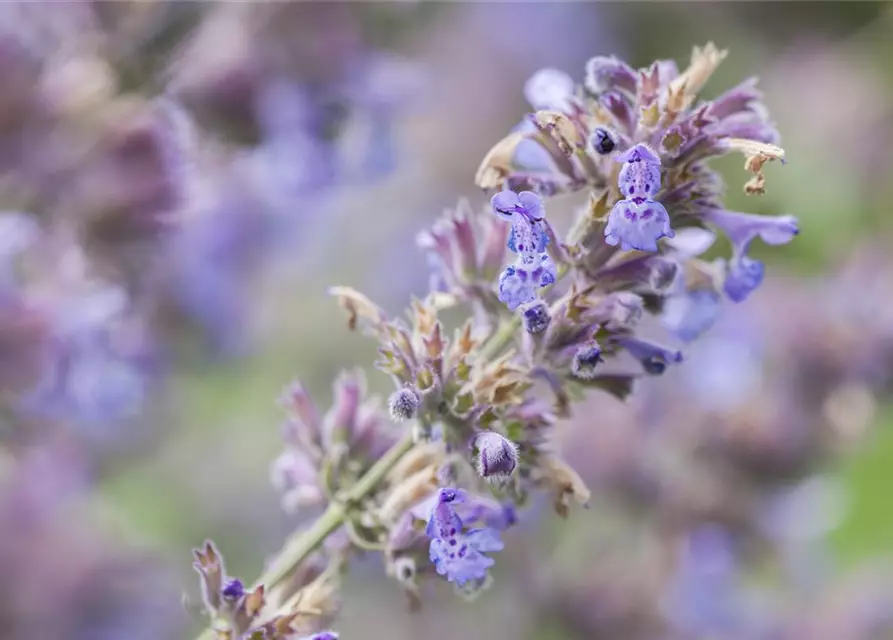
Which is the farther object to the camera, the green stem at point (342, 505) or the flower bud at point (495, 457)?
the green stem at point (342, 505)

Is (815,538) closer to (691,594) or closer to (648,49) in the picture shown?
(691,594)

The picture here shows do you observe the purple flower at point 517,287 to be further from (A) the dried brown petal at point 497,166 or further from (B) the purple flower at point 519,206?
(A) the dried brown petal at point 497,166

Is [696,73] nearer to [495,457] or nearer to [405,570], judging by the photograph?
[495,457]

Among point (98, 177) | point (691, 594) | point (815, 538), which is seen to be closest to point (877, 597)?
point (815, 538)

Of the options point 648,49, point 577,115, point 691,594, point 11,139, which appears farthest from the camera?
point 648,49

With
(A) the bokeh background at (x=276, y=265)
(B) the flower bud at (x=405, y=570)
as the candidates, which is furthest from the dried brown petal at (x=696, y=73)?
(A) the bokeh background at (x=276, y=265)

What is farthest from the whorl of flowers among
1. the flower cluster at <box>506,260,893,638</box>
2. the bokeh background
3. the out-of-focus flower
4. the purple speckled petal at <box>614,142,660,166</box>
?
the flower cluster at <box>506,260,893,638</box>

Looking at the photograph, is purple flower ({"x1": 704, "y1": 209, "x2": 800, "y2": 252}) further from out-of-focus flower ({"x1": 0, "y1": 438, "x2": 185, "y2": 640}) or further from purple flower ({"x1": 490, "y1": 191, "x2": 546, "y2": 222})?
out-of-focus flower ({"x1": 0, "y1": 438, "x2": 185, "y2": 640})
